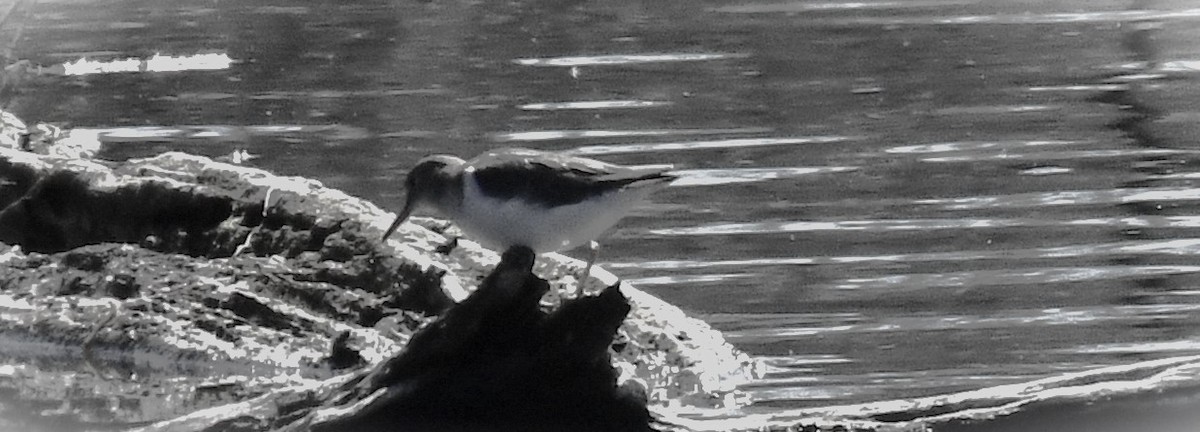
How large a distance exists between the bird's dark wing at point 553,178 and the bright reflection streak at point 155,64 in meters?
9.23

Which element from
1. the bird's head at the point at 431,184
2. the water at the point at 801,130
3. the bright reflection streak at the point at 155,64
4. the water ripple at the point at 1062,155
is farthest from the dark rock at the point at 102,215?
the bright reflection streak at the point at 155,64

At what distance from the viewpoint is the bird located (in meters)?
6.45

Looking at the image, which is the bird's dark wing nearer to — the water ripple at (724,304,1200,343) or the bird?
the bird

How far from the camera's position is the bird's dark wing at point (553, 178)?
254 inches

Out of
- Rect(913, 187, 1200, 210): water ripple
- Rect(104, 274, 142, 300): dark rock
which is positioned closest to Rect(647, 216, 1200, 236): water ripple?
Rect(913, 187, 1200, 210): water ripple

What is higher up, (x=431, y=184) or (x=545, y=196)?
(x=545, y=196)

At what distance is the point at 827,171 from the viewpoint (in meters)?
11.0

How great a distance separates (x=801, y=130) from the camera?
12.2 meters

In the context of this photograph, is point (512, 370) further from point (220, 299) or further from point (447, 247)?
point (220, 299)

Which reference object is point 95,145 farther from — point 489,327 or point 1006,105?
point 489,327

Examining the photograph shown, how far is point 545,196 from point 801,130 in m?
5.92

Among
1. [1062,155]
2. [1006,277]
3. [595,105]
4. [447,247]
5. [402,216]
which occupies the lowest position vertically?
[595,105]

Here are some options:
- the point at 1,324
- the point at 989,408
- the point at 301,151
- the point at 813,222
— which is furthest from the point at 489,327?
the point at 301,151

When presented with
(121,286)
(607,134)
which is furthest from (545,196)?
(607,134)
